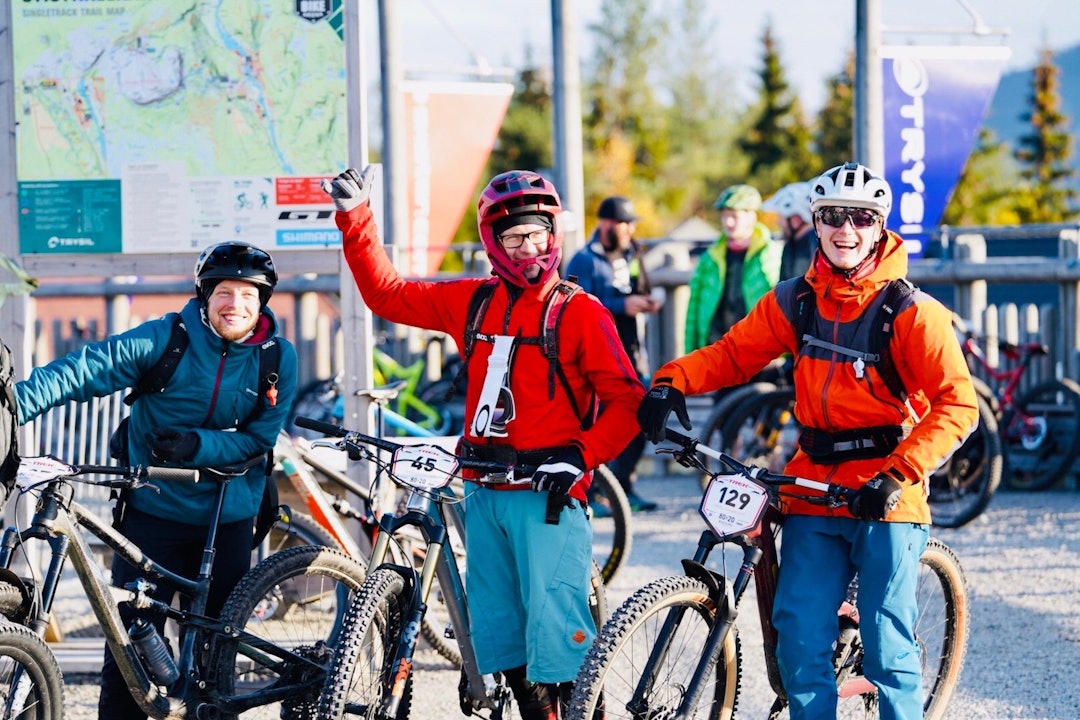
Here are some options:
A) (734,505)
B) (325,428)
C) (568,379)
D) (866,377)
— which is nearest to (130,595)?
(325,428)

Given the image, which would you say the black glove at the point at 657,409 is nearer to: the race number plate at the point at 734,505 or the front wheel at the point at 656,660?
the race number plate at the point at 734,505

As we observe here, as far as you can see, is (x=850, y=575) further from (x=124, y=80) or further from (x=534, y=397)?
(x=124, y=80)

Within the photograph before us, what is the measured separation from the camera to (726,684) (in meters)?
4.68

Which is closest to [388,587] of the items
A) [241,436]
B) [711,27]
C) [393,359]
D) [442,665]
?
[241,436]

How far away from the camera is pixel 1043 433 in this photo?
424 inches

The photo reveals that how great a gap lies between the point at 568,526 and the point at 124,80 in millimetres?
2951

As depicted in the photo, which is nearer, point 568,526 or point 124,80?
point 568,526

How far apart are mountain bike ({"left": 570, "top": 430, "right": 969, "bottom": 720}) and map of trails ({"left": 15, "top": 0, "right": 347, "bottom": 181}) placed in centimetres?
246

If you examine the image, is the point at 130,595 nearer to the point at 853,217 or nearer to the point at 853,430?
the point at 853,430

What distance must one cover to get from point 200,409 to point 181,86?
5.96 feet

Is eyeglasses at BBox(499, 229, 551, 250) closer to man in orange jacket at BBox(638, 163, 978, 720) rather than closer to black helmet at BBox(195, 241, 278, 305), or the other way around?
man in orange jacket at BBox(638, 163, 978, 720)

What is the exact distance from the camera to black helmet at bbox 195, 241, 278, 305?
5.00 meters

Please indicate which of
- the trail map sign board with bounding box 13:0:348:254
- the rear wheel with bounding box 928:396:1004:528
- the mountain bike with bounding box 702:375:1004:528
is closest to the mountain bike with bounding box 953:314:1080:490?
the mountain bike with bounding box 702:375:1004:528

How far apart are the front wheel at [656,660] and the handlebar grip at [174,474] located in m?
1.45
